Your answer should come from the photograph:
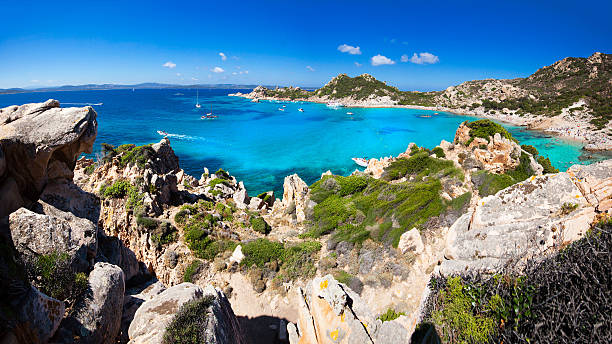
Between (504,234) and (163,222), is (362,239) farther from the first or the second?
(163,222)

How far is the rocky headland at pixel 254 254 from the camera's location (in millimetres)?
5359

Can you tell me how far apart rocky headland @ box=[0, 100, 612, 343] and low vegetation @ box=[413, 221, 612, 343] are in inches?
1.8

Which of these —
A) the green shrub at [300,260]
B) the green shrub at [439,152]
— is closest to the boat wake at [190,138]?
the green shrub at [439,152]

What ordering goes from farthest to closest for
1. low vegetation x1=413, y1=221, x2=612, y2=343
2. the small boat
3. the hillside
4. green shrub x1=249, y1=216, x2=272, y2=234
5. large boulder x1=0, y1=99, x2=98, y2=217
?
the hillside < the small boat < green shrub x1=249, y1=216, x2=272, y2=234 < large boulder x1=0, y1=99, x2=98, y2=217 < low vegetation x1=413, y1=221, x2=612, y2=343

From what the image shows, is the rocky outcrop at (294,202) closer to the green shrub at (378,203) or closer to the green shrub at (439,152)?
the green shrub at (378,203)

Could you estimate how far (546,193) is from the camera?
7281 millimetres

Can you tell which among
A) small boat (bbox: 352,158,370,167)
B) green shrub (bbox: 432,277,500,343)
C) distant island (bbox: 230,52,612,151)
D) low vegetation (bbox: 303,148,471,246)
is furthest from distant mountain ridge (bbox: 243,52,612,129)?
green shrub (bbox: 432,277,500,343)

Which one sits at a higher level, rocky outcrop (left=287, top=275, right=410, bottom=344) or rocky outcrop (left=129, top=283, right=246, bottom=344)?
rocky outcrop (left=129, top=283, right=246, bottom=344)

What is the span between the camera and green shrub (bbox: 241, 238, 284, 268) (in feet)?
48.6

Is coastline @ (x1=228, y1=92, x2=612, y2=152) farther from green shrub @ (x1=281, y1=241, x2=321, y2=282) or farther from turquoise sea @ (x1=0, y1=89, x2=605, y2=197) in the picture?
green shrub @ (x1=281, y1=241, x2=321, y2=282)

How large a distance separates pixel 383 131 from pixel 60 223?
81207mm

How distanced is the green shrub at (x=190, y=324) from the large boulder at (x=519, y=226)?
6065 mm

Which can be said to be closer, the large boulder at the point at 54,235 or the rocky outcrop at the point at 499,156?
the large boulder at the point at 54,235

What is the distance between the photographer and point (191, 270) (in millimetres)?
14156
